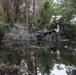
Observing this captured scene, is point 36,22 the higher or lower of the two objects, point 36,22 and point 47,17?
the lower

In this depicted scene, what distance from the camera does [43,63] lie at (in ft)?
47.1

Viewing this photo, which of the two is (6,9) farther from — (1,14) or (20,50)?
(20,50)

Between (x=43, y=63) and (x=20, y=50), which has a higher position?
(x=43, y=63)

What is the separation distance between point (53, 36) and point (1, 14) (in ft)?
18.1

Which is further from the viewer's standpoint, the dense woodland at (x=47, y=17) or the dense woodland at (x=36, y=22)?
the dense woodland at (x=47, y=17)

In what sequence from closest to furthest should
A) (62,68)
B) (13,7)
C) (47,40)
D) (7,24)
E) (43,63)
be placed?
(62,68)
(43,63)
(47,40)
(7,24)
(13,7)

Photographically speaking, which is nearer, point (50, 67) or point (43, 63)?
point (50, 67)

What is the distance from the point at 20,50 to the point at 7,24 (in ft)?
24.9

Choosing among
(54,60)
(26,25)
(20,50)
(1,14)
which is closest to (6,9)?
(1,14)

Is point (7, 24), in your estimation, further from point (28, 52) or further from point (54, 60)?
point (54, 60)

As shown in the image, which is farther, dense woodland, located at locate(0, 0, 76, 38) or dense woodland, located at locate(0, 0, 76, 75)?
dense woodland, located at locate(0, 0, 76, 38)

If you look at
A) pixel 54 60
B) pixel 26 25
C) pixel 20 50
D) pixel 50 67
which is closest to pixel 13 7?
pixel 26 25

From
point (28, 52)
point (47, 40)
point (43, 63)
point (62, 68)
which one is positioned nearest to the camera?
point (62, 68)

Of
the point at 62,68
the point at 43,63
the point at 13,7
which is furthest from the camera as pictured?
the point at 13,7
